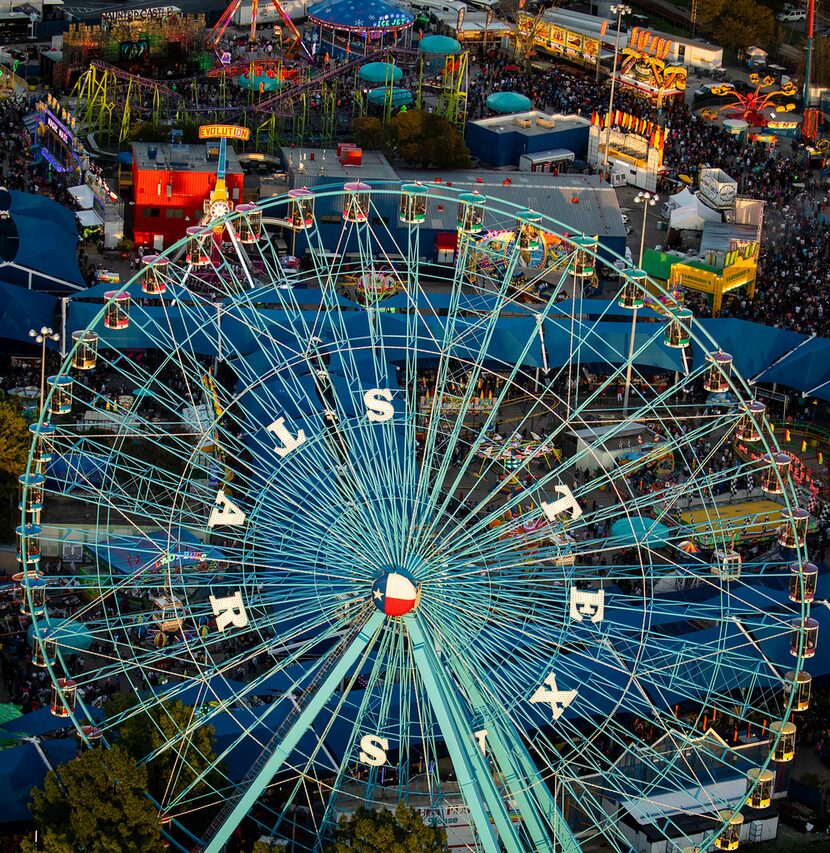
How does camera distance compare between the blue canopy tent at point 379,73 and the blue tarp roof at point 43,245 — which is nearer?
the blue tarp roof at point 43,245

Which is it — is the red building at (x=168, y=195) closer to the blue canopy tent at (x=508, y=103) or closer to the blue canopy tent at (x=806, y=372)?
the blue canopy tent at (x=508, y=103)

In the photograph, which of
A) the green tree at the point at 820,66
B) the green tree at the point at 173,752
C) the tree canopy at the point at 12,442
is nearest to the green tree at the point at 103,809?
the green tree at the point at 173,752

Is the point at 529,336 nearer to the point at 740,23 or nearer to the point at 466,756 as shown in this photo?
the point at 466,756

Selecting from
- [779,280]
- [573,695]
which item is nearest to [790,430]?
[779,280]

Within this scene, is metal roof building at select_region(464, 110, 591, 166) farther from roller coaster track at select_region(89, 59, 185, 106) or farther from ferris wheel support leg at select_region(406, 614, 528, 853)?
ferris wheel support leg at select_region(406, 614, 528, 853)

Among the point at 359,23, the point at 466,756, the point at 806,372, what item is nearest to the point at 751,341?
the point at 806,372

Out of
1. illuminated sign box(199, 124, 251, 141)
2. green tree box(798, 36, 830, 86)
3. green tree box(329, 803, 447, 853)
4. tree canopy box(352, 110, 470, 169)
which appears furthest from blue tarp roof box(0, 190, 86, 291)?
green tree box(798, 36, 830, 86)
